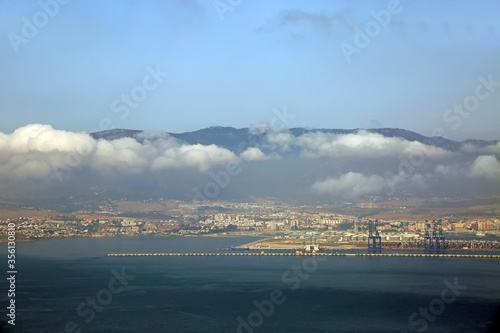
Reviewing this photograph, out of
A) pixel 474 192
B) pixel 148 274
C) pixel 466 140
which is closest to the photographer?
pixel 148 274

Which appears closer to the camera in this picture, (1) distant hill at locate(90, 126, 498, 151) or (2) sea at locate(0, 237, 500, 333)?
(2) sea at locate(0, 237, 500, 333)

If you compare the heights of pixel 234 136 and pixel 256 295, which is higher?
pixel 234 136

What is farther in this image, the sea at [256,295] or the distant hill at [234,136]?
the distant hill at [234,136]

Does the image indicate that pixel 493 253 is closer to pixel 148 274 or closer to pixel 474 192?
pixel 148 274

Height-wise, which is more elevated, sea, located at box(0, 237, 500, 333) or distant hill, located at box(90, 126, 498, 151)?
distant hill, located at box(90, 126, 498, 151)

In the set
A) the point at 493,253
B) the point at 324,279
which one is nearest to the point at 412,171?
the point at 493,253

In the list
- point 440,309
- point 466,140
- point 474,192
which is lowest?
point 440,309

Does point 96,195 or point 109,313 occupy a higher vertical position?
point 96,195

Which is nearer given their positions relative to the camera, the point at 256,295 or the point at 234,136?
the point at 256,295
